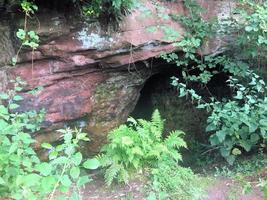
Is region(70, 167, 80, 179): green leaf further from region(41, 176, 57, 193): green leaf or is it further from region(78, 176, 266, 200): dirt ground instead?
region(78, 176, 266, 200): dirt ground

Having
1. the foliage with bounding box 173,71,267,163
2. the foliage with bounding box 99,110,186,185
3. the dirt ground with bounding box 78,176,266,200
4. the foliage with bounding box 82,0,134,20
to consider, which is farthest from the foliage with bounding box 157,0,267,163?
the foliage with bounding box 82,0,134,20

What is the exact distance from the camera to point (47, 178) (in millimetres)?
2250

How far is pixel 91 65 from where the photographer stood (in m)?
5.20

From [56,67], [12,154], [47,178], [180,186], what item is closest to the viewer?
[47,178]

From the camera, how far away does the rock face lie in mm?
4844

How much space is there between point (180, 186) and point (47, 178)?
8.33ft

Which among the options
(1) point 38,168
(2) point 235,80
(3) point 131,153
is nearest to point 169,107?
(2) point 235,80

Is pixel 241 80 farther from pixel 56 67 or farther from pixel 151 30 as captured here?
pixel 56 67

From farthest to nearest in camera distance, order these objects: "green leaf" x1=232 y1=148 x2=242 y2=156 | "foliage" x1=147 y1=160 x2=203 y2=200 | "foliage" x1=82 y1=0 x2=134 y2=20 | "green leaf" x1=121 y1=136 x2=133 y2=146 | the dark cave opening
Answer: the dark cave opening, "green leaf" x1=232 y1=148 x2=242 y2=156, "foliage" x1=82 y1=0 x2=134 y2=20, "green leaf" x1=121 y1=136 x2=133 y2=146, "foliage" x1=147 y1=160 x2=203 y2=200

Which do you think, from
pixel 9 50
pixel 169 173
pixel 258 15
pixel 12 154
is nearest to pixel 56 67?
pixel 9 50

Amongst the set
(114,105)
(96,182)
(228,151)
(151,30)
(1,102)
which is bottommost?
(96,182)

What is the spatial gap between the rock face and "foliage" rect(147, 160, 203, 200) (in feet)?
4.14

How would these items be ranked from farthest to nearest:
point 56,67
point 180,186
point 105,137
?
point 105,137 < point 56,67 < point 180,186

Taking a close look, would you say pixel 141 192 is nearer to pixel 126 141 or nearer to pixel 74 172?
pixel 126 141
